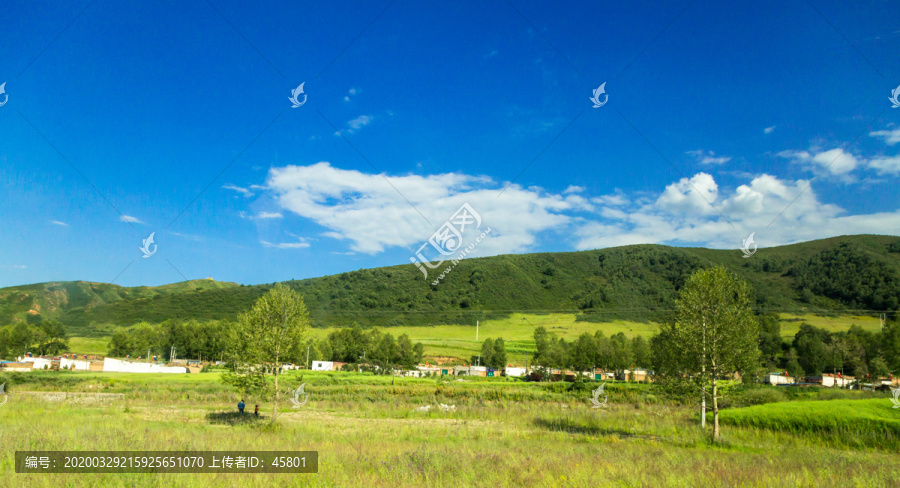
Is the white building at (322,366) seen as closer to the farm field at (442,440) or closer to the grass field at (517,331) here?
the grass field at (517,331)

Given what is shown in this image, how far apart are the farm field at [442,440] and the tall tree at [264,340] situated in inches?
98.5

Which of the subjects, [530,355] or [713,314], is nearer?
[713,314]

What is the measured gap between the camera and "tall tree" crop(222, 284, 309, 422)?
2844 centimetres

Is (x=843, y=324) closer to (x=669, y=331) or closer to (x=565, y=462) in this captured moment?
(x=669, y=331)

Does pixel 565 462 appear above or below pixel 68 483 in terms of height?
below

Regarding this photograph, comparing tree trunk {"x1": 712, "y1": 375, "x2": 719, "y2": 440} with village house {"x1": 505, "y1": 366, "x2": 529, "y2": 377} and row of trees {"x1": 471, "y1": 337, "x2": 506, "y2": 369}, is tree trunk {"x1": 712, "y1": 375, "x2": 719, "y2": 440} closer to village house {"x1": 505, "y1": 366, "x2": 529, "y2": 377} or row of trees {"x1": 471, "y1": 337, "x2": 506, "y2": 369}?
village house {"x1": 505, "y1": 366, "x2": 529, "y2": 377}

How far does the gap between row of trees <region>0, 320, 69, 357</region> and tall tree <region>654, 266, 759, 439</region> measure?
116490 millimetres

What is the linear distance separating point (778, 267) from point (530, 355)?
13282 centimetres

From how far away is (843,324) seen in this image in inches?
4631

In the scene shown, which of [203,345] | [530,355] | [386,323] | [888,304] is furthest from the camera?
[386,323]

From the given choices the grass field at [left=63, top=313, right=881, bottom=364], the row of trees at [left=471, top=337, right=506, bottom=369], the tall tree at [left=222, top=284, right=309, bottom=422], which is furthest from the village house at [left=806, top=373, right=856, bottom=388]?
the tall tree at [left=222, top=284, right=309, bottom=422]

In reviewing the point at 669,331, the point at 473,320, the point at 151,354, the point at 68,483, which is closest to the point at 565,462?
the point at 68,483

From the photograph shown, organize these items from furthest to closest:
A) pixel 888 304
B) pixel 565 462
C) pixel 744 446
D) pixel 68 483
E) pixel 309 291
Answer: pixel 309 291 < pixel 888 304 < pixel 744 446 < pixel 565 462 < pixel 68 483

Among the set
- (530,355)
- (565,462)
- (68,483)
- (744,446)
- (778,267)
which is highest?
(778,267)
